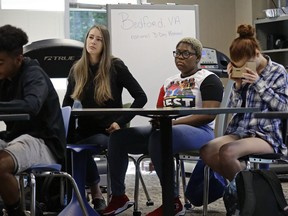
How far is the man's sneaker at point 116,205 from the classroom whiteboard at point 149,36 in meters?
1.78

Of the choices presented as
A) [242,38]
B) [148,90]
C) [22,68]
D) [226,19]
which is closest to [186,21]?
[148,90]

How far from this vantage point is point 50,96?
2.66 m

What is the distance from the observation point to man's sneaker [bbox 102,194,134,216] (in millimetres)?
3236

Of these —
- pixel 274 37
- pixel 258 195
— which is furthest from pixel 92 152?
pixel 274 37

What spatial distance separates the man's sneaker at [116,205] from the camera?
10.6 feet

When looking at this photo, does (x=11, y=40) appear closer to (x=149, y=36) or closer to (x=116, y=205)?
(x=116, y=205)

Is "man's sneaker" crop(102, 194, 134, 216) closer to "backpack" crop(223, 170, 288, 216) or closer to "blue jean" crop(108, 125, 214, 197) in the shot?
"blue jean" crop(108, 125, 214, 197)

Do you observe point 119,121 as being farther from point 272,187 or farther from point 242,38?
point 272,187

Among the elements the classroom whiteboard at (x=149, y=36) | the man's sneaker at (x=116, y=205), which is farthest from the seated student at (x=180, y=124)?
the classroom whiteboard at (x=149, y=36)

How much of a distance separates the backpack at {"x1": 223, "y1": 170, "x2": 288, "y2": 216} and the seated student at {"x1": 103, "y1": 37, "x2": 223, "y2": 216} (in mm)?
651

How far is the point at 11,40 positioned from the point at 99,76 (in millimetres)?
1025

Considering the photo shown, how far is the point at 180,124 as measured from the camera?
10.5 feet

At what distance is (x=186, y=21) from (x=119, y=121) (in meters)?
2.00

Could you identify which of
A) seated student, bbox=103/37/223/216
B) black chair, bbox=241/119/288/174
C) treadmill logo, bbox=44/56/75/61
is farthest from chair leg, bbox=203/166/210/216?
treadmill logo, bbox=44/56/75/61
